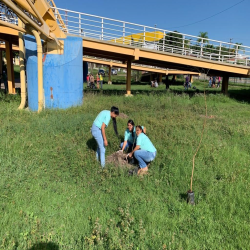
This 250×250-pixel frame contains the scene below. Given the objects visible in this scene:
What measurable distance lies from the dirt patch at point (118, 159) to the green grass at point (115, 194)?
0.93 feet

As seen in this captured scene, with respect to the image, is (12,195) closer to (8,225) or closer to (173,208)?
(8,225)

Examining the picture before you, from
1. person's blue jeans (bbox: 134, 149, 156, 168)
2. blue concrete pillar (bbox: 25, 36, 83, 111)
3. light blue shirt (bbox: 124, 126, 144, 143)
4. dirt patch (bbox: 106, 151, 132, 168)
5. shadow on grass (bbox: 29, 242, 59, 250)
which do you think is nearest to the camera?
shadow on grass (bbox: 29, 242, 59, 250)

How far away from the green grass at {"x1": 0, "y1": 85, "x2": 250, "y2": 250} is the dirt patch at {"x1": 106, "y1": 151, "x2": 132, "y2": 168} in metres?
0.28

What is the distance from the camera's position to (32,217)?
3008mm

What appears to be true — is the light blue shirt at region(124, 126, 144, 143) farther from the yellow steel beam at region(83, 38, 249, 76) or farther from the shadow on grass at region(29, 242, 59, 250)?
the yellow steel beam at region(83, 38, 249, 76)

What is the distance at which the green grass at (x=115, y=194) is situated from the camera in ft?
8.84

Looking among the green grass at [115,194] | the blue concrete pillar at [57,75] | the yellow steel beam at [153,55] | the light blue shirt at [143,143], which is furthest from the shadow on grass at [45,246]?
the yellow steel beam at [153,55]

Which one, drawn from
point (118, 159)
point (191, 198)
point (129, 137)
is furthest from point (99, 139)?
point (191, 198)

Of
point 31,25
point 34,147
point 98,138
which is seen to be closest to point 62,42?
point 31,25

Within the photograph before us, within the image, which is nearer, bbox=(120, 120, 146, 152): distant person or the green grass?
the green grass

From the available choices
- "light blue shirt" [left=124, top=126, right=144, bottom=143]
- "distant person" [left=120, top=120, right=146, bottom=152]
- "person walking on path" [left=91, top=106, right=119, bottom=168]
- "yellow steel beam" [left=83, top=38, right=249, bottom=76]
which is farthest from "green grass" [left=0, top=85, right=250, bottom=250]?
"yellow steel beam" [left=83, top=38, right=249, bottom=76]

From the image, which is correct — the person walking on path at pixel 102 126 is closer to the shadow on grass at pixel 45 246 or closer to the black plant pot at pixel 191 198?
the black plant pot at pixel 191 198

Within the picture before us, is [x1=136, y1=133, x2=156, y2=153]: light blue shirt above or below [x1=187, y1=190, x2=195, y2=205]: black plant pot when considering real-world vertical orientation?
above

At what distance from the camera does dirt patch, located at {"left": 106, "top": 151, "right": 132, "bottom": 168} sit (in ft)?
15.7
